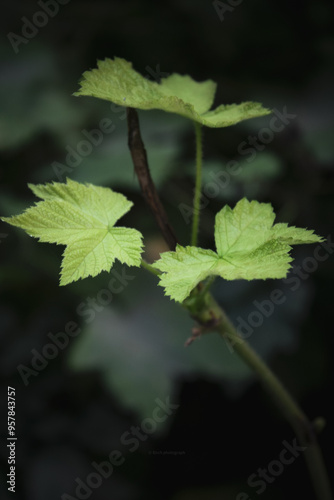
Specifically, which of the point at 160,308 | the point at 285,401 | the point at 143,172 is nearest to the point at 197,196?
the point at 143,172

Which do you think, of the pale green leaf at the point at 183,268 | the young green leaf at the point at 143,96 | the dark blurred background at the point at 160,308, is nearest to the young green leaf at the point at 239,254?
the pale green leaf at the point at 183,268

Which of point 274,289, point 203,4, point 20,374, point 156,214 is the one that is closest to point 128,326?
point 20,374

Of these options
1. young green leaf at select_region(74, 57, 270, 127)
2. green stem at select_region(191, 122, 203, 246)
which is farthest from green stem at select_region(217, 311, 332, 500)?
young green leaf at select_region(74, 57, 270, 127)

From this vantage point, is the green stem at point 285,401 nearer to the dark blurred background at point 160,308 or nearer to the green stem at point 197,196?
the green stem at point 197,196

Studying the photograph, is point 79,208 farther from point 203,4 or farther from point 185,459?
point 203,4

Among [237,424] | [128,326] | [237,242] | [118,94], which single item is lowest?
[237,424]

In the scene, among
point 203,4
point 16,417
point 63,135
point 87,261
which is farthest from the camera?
point 203,4

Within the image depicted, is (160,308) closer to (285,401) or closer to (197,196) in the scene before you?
(285,401)
